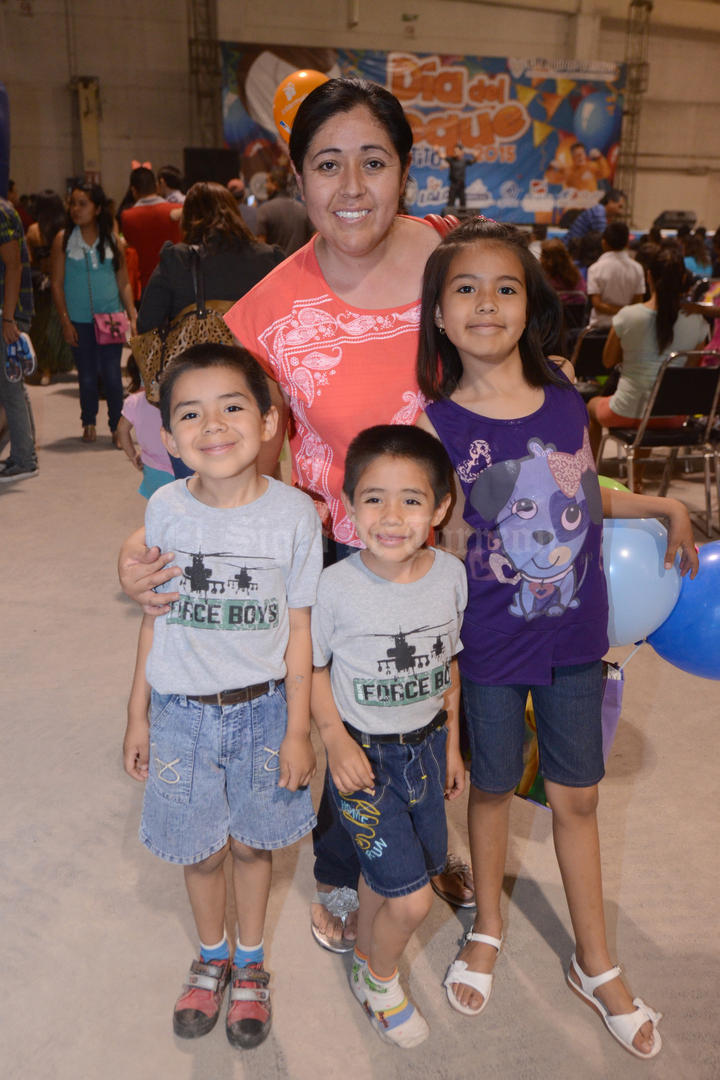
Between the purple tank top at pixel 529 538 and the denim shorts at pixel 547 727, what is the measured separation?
0.13 feet

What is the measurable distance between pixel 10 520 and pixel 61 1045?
3.16 metres

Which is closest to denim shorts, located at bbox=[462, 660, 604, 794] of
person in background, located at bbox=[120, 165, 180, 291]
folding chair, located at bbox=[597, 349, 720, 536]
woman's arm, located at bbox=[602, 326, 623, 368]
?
folding chair, located at bbox=[597, 349, 720, 536]

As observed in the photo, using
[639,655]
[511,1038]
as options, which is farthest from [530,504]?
[639,655]

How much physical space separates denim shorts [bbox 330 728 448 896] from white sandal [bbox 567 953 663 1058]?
0.43 meters

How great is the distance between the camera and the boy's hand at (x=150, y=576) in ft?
4.49

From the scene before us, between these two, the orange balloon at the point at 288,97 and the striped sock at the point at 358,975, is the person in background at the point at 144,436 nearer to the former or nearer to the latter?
the orange balloon at the point at 288,97

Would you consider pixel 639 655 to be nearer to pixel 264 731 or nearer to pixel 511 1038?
pixel 511 1038

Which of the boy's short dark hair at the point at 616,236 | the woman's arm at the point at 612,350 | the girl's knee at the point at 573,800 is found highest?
the boy's short dark hair at the point at 616,236

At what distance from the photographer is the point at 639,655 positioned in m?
3.06

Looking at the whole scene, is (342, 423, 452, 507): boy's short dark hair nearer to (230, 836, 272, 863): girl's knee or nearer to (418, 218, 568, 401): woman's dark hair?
(418, 218, 568, 401): woman's dark hair

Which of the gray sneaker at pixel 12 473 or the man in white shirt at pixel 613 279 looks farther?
the man in white shirt at pixel 613 279

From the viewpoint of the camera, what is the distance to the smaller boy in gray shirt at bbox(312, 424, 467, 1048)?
4.50 ft

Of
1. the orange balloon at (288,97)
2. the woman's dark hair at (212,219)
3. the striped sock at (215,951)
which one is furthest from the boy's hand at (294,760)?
the woman's dark hair at (212,219)

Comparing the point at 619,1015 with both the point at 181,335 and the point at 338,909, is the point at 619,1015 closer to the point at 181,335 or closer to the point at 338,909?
the point at 338,909
